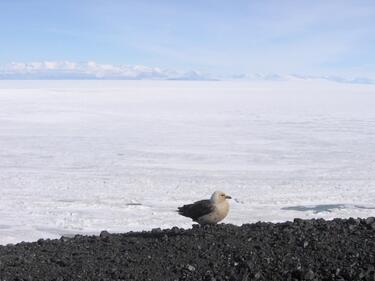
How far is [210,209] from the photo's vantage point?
6.18m

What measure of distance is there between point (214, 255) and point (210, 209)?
100 centimetres

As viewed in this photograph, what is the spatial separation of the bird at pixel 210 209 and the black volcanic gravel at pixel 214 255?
0.11 metres

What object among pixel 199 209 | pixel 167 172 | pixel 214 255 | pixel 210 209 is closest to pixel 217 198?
pixel 210 209

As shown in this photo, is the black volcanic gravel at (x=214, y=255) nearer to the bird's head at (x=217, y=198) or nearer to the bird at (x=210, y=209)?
the bird at (x=210, y=209)

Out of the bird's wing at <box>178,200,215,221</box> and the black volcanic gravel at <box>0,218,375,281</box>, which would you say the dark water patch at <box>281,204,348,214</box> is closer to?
the black volcanic gravel at <box>0,218,375,281</box>

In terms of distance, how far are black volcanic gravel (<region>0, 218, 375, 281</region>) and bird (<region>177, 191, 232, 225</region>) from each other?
0.11 metres

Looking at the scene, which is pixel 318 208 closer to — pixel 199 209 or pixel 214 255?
pixel 199 209

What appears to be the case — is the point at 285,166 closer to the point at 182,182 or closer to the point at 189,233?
the point at 182,182

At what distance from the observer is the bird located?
613 centimetres

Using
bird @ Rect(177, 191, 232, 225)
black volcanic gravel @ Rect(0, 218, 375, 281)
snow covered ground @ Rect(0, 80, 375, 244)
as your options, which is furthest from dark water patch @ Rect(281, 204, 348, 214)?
bird @ Rect(177, 191, 232, 225)

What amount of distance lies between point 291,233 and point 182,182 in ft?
25.3

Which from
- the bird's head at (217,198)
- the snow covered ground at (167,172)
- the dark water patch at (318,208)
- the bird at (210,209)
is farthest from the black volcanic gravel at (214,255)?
the dark water patch at (318,208)

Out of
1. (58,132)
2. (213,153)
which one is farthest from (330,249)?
(58,132)

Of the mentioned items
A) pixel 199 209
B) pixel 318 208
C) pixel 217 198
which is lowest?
pixel 318 208
